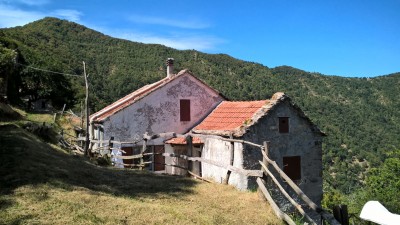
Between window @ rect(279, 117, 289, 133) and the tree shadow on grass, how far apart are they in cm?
631

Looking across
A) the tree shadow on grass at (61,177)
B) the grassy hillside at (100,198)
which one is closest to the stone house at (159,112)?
the tree shadow on grass at (61,177)

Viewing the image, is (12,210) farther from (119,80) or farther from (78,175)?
(119,80)

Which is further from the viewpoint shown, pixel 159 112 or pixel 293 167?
pixel 159 112

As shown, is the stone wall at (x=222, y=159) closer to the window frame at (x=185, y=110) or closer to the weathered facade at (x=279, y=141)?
the weathered facade at (x=279, y=141)

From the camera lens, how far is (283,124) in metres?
15.2

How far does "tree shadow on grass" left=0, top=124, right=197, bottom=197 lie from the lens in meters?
7.03

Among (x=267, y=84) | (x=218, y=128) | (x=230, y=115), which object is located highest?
(x=267, y=84)

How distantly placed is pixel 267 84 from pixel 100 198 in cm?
8253

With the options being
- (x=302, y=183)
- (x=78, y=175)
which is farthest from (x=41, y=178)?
(x=302, y=183)

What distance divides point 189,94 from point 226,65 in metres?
75.8

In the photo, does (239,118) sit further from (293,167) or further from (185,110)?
(185,110)

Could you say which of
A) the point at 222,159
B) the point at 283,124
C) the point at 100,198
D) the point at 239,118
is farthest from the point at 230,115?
the point at 100,198

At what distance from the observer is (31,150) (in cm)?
925

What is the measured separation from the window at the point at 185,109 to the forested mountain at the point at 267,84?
127 ft
